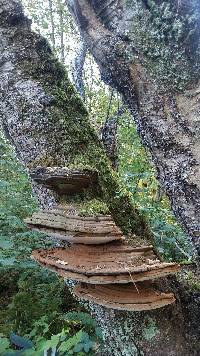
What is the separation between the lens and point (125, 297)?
1868mm

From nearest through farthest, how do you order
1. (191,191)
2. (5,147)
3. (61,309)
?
(191,191)
(61,309)
(5,147)

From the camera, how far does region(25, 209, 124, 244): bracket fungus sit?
1.86 metres

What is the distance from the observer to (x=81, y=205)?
2064 millimetres

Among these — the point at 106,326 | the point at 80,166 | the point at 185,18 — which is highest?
the point at 185,18

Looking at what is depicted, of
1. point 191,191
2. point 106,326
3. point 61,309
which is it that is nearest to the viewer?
point 191,191

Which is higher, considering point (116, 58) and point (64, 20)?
point (64, 20)

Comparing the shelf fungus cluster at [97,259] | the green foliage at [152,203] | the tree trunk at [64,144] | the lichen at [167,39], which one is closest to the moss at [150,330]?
the tree trunk at [64,144]

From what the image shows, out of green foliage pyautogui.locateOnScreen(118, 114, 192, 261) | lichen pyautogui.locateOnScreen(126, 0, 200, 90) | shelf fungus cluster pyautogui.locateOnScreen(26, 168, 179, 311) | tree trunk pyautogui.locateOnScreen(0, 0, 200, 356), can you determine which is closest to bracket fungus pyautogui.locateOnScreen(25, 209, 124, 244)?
shelf fungus cluster pyautogui.locateOnScreen(26, 168, 179, 311)

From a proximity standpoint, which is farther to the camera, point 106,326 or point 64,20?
point 64,20

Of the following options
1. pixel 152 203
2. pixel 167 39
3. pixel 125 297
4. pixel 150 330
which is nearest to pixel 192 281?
pixel 150 330

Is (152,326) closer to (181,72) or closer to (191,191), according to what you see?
(191,191)

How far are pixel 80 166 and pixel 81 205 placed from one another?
196 mm

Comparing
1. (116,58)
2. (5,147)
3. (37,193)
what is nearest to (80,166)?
(37,193)

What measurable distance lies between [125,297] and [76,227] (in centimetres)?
38
